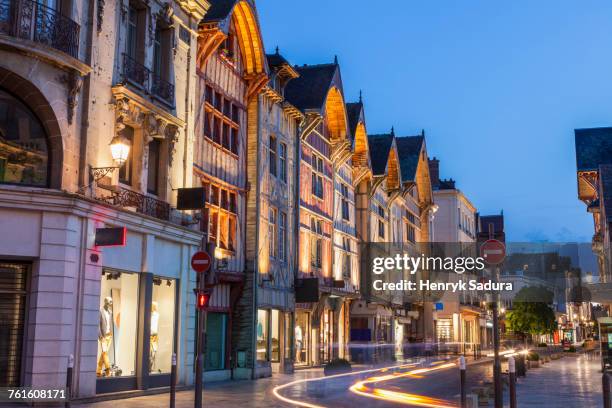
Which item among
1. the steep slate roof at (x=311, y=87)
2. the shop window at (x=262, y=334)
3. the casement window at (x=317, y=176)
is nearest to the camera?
the shop window at (x=262, y=334)

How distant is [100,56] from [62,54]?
1.89 metres

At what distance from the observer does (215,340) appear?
985 inches

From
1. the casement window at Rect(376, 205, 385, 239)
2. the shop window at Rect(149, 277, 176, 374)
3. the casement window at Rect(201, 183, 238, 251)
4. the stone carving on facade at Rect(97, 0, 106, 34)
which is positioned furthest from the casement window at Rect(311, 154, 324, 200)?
the stone carving on facade at Rect(97, 0, 106, 34)

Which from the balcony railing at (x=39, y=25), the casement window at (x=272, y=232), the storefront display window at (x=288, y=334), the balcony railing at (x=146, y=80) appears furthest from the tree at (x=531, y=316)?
the balcony railing at (x=39, y=25)

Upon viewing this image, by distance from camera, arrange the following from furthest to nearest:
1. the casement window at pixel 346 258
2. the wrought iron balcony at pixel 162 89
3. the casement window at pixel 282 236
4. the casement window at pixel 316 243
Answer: the casement window at pixel 346 258, the casement window at pixel 316 243, the casement window at pixel 282 236, the wrought iron balcony at pixel 162 89

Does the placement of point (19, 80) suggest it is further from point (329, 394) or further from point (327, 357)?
point (327, 357)

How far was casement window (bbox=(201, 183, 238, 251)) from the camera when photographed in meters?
24.5

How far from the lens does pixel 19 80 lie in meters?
15.7

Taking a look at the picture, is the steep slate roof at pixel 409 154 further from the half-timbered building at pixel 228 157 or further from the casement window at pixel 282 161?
the half-timbered building at pixel 228 157

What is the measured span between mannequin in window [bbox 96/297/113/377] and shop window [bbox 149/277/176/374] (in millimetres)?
1895

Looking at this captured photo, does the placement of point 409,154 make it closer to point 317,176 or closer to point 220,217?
point 317,176

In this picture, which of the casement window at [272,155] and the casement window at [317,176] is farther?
the casement window at [317,176]

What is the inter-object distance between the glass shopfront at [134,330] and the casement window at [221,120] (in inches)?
242

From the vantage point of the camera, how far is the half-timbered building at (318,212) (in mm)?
33781
